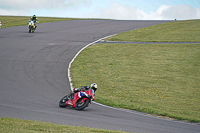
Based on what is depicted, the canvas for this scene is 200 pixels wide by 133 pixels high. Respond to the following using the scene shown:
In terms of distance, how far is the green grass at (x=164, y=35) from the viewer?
112ft

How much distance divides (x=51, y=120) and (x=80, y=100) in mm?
2766

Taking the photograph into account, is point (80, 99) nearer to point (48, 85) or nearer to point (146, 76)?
point (48, 85)

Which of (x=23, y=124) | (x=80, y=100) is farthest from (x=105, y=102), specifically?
(x=23, y=124)

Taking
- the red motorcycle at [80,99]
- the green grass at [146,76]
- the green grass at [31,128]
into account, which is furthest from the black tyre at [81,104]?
the green grass at [31,128]

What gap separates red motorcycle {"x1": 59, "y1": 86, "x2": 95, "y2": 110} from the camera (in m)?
12.0

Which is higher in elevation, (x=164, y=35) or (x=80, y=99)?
(x=164, y=35)

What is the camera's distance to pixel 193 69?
923 inches

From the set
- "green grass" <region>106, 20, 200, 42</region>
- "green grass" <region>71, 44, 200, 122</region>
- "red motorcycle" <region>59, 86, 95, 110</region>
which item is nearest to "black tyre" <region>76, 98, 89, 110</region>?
"red motorcycle" <region>59, 86, 95, 110</region>

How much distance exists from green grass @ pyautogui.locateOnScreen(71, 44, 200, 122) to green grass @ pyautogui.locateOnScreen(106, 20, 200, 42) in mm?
Result: 2977

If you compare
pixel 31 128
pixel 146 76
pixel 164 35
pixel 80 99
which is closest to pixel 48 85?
pixel 80 99

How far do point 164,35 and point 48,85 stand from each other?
76.0 feet

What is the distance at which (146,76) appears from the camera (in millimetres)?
21375

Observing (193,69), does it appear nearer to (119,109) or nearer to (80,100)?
(119,109)

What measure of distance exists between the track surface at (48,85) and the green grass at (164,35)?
317cm
